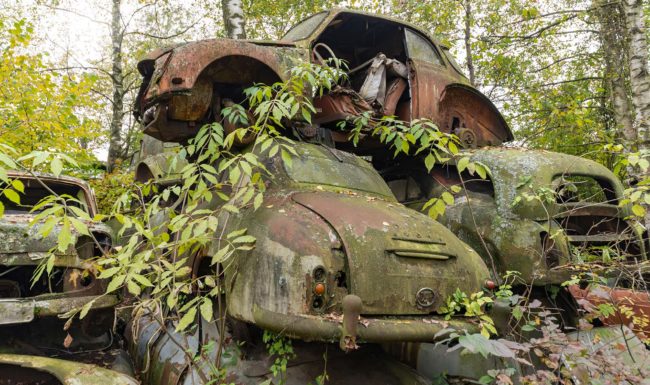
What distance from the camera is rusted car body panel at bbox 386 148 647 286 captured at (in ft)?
16.0

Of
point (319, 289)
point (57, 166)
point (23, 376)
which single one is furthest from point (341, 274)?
point (23, 376)

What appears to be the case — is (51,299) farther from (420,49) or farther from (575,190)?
(420,49)

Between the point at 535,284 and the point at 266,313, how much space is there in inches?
123

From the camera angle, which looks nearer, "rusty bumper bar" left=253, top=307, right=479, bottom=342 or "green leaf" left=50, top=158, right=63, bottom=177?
"green leaf" left=50, top=158, right=63, bottom=177

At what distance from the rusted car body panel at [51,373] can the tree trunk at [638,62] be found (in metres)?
6.66

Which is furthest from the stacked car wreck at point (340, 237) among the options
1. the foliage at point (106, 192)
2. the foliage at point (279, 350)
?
the foliage at point (106, 192)

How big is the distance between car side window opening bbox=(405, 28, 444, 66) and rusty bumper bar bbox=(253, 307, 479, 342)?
14.7 feet

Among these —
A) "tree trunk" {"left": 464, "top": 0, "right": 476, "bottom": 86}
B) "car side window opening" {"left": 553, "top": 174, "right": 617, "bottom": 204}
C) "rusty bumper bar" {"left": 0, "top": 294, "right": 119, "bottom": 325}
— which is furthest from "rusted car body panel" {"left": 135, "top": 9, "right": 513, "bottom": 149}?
"tree trunk" {"left": 464, "top": 0, "right": 476, "bottom": 86}

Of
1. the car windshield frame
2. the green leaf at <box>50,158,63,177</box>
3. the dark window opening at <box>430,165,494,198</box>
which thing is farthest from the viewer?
the car windshield frame

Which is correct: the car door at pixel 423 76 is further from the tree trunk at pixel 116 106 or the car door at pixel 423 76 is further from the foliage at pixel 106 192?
the tree trunk at pixel 116 106

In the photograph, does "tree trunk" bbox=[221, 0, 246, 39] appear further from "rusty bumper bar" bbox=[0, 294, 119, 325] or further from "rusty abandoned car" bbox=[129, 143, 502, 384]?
"rusty bumper bar" bbox=[0, 294, 119, 325]

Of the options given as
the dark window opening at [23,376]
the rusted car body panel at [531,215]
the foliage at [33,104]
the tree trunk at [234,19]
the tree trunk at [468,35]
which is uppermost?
the tree trunk at [468,35]

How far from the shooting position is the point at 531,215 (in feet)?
16.9

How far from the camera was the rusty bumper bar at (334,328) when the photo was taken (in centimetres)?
281
